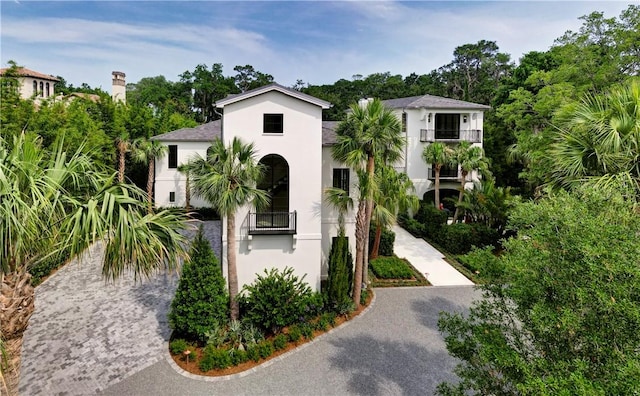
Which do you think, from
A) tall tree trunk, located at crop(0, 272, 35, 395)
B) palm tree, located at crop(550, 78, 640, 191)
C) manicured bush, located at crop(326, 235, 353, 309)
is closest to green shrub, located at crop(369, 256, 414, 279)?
manicured bush, located at crop(326, 235, 353, 309)

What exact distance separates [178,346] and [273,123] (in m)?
8.94

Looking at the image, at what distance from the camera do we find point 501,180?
33.1 meters

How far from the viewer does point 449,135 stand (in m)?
29.4

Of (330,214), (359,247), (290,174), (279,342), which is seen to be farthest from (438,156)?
(279,342)

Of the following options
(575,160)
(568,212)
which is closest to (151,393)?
(568,212)

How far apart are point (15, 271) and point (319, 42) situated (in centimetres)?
1703

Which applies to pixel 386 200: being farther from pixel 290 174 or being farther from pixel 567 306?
pixel 567 306

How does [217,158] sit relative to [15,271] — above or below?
above

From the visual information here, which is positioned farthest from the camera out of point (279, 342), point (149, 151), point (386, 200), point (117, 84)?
point (117, 84)

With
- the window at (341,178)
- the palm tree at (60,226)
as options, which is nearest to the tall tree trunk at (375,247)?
the window at (341,178)

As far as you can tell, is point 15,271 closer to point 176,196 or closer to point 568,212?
point 568,212

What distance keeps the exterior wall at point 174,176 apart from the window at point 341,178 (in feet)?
50.0

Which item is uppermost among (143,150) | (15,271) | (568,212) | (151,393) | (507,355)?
(143,150)

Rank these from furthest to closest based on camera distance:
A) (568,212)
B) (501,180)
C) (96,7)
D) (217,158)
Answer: (501,180)
(217,158)
(96,7)
(568,212)
